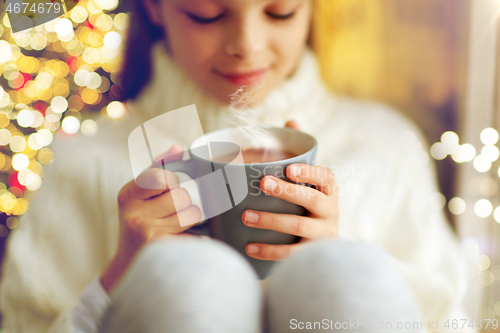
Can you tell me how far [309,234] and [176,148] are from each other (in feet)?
0.33

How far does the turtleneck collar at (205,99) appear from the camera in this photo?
220 millimetres

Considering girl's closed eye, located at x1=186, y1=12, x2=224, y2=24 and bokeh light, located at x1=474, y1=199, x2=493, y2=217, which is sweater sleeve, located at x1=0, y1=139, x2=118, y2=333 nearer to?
girl's closed eye, located at x1=186, y1=12, x2=224, y2=24

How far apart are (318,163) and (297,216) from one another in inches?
1.5

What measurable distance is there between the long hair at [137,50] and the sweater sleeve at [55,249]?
8 cm

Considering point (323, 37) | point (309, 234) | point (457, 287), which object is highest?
point (323, 37)

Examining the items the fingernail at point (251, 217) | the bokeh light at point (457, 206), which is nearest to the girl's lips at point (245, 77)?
the fingernail at point (251, 217)

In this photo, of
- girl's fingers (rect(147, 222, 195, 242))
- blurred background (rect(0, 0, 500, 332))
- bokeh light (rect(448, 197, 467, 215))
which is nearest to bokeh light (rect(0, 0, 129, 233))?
blurred background (rect(0, 0, 500, 332))

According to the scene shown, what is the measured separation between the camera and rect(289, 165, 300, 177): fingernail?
161 mm

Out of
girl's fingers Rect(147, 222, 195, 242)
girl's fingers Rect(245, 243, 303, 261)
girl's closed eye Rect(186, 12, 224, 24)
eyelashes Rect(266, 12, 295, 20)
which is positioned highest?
girl's closed eye Rect(186, 12, 224, 24)

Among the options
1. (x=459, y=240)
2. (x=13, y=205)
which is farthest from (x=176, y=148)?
(x=459, y=240)

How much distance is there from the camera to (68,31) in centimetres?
23

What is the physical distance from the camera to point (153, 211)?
0.19m

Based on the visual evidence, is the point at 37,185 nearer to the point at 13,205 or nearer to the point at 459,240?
the point at 13,205

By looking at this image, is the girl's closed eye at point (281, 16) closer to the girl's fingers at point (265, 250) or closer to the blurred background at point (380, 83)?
the blurred background at point (380, 83)
